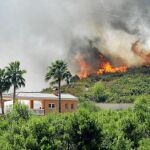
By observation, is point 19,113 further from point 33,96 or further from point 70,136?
point 33,96

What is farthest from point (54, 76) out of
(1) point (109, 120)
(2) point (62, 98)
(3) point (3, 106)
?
(1) point (109, 120)

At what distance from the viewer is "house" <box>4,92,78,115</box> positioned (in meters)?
156

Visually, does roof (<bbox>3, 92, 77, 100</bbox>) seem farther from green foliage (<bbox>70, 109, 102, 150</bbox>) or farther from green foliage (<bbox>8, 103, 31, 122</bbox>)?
green foliage (<bbox>70, 109, 102, 150</bbox>)

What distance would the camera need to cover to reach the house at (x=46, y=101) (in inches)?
6161

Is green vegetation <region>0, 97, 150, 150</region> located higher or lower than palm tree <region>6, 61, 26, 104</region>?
lower

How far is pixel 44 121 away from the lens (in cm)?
9038

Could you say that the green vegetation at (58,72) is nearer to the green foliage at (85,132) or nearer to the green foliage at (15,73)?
the green foliage at (15,73)

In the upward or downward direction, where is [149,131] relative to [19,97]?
downward

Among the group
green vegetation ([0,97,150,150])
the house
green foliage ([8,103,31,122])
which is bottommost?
green vegetation ([0,97,150,150])

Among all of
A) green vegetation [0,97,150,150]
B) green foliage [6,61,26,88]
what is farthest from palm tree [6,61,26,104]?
green vegetation [0,97,150,150]

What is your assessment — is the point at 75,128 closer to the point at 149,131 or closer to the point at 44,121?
the point at 44,121

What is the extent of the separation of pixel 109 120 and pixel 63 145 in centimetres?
3045

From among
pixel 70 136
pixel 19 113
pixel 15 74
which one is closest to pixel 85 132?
pixel 70 136

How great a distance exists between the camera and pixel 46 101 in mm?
158500
